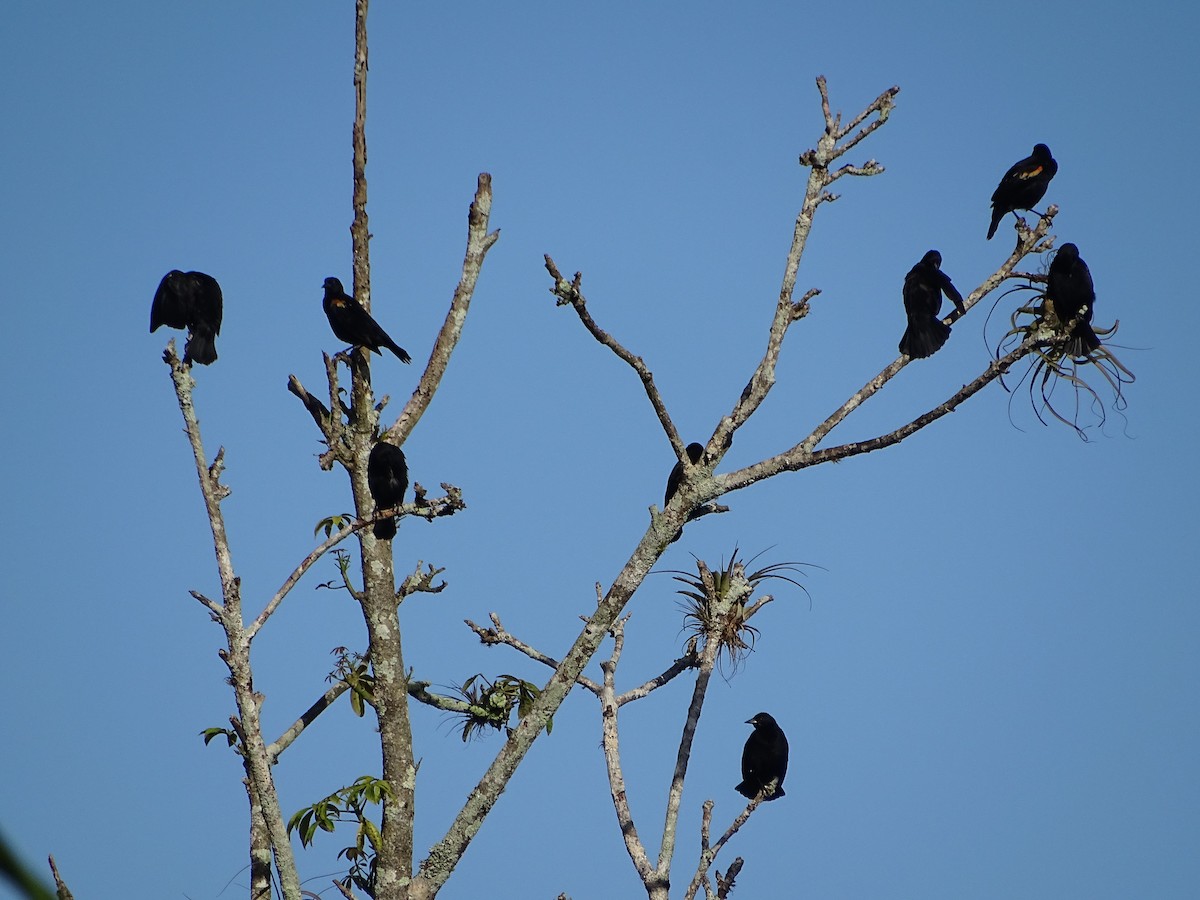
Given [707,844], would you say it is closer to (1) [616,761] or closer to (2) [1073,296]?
(1) [616,761]

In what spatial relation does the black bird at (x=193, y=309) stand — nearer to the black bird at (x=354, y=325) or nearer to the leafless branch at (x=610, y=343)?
the black bird at (x=354, y=325)

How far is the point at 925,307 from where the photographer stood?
8.34 meters

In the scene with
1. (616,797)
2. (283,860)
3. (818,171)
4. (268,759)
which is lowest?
(283,860)

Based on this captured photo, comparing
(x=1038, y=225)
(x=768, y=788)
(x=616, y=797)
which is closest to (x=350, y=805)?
(x=616, y=797)

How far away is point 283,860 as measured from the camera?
692cm

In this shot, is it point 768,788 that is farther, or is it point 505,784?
point 768,788

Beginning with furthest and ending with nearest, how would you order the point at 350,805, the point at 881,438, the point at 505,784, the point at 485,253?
the point at 485,253, the point at 350,805, the point at 505,784, the point at 881,438

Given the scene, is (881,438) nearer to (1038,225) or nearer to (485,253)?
(1038,225)

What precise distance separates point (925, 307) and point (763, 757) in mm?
4495

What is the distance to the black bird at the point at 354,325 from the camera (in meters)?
9.04

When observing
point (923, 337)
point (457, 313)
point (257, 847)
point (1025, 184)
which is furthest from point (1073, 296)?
point (257, 847)

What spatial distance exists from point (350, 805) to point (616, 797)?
2001 millimetres

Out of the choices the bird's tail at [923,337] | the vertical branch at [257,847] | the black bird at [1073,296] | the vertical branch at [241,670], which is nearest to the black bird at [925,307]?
the bird's tail at [923,337]

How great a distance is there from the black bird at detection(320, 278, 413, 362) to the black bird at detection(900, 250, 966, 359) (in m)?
3.85
